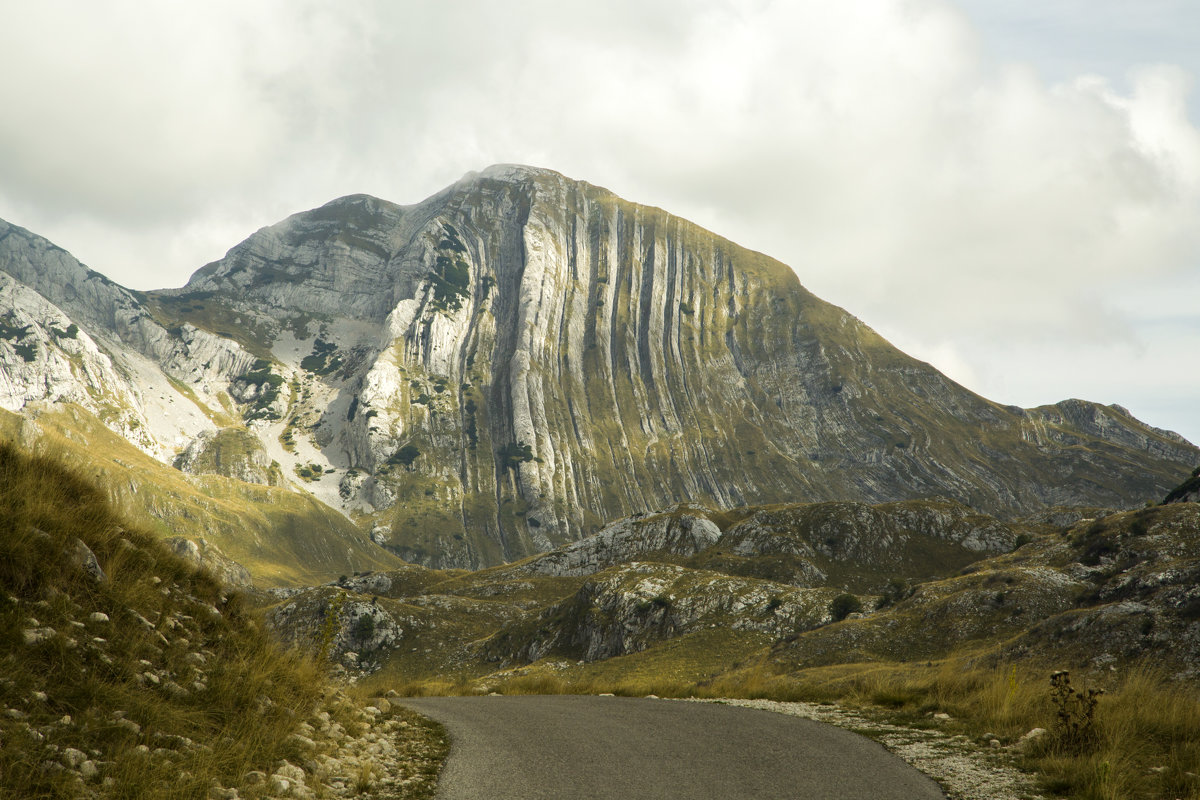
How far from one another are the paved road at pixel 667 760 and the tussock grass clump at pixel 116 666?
3273mm

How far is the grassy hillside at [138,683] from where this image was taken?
7566mm

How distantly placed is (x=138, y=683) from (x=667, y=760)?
27.1ft

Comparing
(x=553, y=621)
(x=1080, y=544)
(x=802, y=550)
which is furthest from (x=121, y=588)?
(x=802, y=550)

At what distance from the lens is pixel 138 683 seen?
928 centimetres

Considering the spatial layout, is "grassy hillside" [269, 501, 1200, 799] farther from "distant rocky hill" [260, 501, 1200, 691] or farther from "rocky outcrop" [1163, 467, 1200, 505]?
"rocky outcrop" [1163, 467, 1200, 505]

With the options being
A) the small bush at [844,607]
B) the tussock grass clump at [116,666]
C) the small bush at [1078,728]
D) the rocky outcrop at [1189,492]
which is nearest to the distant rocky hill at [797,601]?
the small bush at [844,607]

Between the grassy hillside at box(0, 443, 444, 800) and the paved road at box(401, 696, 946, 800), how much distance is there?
1224mm

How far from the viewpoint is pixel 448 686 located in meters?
33.1

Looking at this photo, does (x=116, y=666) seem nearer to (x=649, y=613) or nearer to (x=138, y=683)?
(x=138, y=683)

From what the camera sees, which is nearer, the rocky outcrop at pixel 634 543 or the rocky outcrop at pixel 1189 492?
the rocky outcrop at pixel 1189 492

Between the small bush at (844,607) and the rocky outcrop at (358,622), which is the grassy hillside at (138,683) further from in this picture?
the rocky outcrop at (358,622)

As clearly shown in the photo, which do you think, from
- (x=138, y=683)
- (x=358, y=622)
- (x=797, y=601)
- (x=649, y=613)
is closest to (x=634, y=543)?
(x=649, y=613)

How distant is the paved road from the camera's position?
990cm

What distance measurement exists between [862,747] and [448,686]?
24656 mm
